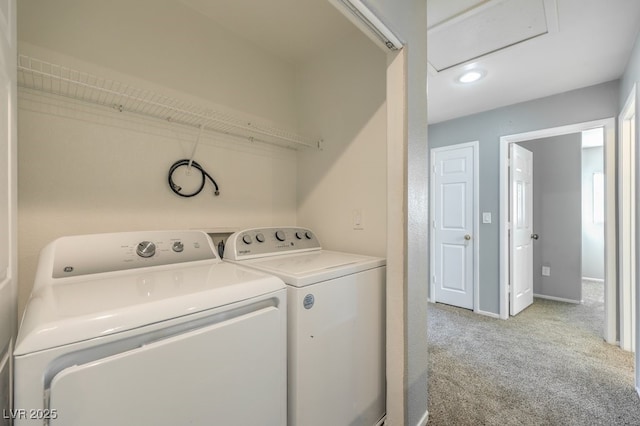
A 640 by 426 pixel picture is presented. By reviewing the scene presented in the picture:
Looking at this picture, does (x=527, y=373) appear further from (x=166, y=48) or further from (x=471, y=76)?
(x=166, y=48)

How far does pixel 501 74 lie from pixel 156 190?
108 inches

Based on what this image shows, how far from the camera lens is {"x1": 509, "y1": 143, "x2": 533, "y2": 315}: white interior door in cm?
307

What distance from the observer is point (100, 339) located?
0.63 meters

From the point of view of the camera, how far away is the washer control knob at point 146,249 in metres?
1.16

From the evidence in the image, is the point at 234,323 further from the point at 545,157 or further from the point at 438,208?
the point at 545,157

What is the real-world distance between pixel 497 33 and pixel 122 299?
241cm

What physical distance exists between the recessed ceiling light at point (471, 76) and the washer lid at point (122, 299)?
2378mm

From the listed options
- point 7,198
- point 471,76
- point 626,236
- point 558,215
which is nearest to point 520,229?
point 626,236

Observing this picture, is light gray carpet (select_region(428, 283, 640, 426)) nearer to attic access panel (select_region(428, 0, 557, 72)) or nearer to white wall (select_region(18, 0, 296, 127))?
white wall (select_region(18, 0, 296, 127))

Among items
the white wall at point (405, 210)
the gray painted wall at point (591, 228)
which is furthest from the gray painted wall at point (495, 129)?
the gray painted wall at point (591, 228)

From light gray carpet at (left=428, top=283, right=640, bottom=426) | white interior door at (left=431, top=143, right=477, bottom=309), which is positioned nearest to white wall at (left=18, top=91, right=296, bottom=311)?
light gray carpet at (left=428, top=283, right=640, bottom=426)

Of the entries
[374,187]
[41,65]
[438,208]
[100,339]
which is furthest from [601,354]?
[41,65]

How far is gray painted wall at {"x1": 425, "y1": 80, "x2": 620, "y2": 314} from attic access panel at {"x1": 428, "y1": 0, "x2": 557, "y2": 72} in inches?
48.0

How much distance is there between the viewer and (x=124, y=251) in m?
1.12
